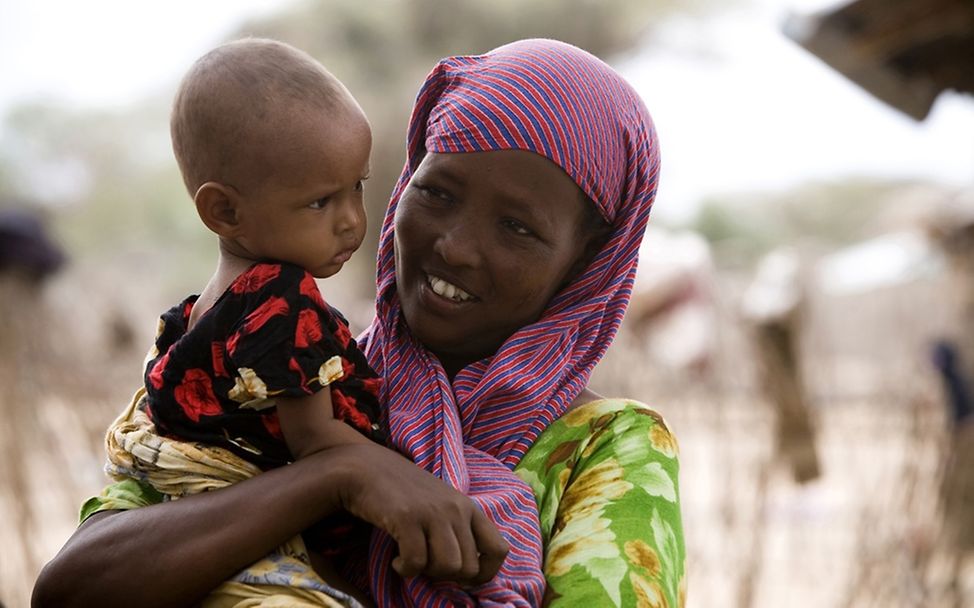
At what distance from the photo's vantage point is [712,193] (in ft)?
147

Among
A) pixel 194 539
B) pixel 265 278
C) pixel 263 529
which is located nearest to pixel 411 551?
pixel 263 529

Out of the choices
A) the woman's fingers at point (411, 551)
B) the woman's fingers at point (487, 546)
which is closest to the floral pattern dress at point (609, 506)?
the woman's fingers at point (487, 546)

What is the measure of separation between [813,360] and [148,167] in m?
38.6

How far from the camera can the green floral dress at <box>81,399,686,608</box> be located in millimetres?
1668

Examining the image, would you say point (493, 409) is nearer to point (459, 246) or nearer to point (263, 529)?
point (459, 246)

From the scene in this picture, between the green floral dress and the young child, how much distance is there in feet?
0.85

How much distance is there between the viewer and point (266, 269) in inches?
64.3

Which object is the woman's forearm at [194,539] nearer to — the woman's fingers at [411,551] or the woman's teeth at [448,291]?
the woman's fingers at [411,551]

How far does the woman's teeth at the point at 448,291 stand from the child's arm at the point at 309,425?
1.02ft

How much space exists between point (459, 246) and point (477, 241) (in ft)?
0.11

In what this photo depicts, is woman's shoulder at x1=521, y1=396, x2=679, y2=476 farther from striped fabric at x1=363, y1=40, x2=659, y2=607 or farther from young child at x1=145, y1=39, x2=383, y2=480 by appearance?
young child at x1=145, y1=39, x2=383, y2=480

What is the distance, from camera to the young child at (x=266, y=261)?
158cm

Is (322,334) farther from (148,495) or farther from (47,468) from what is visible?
(47,468)

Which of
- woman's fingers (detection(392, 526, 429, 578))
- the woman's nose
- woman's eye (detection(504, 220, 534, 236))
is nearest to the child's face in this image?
the woman's nose
